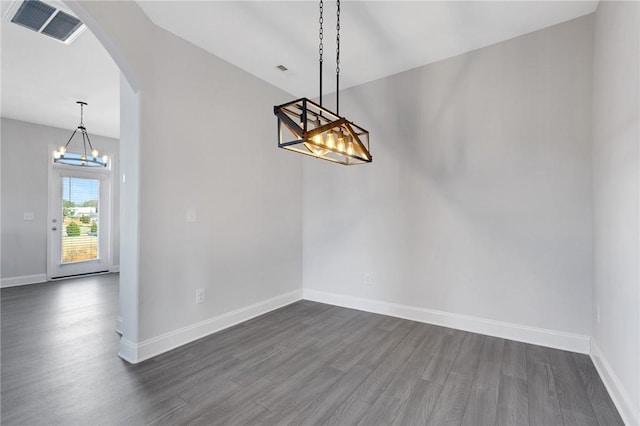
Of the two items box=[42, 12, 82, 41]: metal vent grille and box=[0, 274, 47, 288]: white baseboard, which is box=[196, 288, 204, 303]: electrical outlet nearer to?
box=[42, 12, 82, 41]: metal vent grille

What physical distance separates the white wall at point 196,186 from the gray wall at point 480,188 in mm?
989

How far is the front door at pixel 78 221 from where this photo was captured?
222 inches

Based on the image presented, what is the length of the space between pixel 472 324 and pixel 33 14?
4936 mm

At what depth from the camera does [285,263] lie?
4.08 m

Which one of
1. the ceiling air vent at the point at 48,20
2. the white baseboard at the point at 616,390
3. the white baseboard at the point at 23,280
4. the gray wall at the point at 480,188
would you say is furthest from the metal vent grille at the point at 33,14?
the white baseboard at the point at 616,390

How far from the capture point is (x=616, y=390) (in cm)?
191

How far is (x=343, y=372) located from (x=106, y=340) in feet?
7.66

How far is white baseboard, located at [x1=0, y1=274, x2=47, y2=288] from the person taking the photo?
5.01 metres

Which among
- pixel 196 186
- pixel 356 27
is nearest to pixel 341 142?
pixel 356 27

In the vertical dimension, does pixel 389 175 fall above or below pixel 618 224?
above

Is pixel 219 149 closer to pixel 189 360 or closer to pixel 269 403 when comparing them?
pixel 189 360

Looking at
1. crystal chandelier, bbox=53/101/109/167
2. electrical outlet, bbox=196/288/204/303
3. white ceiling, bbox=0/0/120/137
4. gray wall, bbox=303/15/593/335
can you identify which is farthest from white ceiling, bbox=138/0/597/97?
crystal chandelier, bbox=53/101/109/167

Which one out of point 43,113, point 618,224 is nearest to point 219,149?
point 618,224

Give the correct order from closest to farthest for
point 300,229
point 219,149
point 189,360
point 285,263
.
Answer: point 189,360
point 219,149
point 285,263
point 300,229
